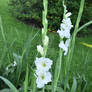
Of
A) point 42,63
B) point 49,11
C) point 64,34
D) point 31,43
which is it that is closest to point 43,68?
point 42,63

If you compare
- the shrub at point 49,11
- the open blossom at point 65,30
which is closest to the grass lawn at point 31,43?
the shrub at point 49,11

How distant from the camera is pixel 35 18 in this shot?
7.01 m

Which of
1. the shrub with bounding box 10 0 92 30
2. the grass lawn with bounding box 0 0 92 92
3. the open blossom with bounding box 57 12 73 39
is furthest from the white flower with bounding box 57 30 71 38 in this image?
the shrub with bounding box 10 0 92 30

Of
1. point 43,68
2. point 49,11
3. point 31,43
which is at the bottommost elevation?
point 31,43

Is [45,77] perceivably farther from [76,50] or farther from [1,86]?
[76,50]

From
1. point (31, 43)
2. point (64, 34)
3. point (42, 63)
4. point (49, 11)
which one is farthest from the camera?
point (49, 11)

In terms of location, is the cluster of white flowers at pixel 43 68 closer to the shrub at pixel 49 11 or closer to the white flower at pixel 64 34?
the white flower at pixel 64 34

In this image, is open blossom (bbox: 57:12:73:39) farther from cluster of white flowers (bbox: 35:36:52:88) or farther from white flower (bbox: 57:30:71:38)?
cluster of white flowers (bbox: 35:36:52:88)

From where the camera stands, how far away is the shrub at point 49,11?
690 centimetres

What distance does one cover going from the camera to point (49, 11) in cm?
691

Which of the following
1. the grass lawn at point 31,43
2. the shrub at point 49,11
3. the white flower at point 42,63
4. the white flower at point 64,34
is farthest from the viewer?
the shrub at point 49,11

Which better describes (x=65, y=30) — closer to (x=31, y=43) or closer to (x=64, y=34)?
(x=64, y=34)

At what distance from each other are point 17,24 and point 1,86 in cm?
527

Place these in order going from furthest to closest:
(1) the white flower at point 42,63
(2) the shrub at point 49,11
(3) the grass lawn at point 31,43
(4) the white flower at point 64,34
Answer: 1. (2) the shrub at point 49,11
2. (3) the grass lawn at point 31,43
3. (4) the white flower at point 64,34
4. (1) the white flower at point 42,63
